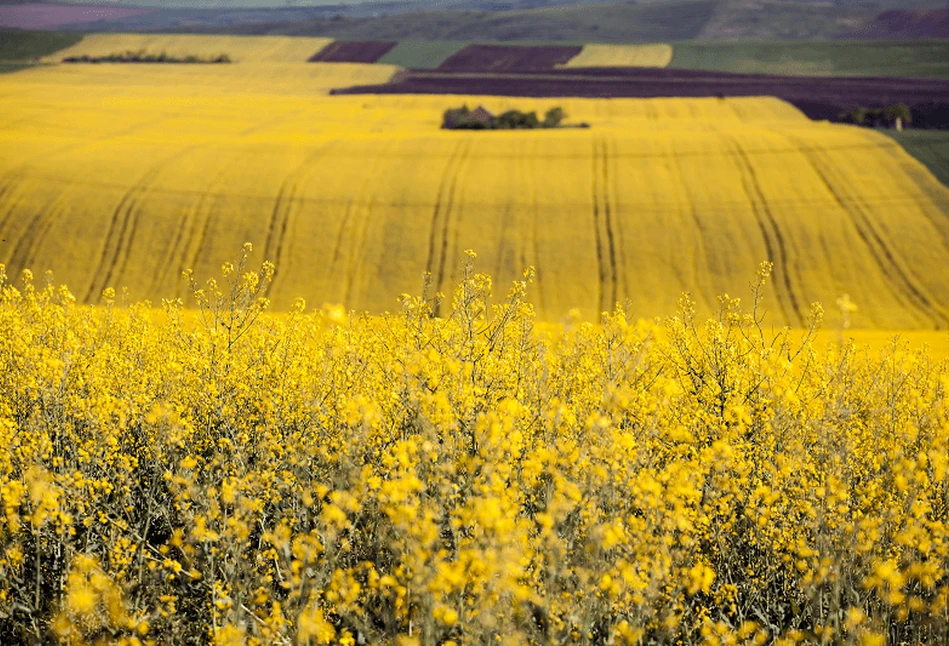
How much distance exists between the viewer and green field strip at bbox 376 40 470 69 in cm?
12431

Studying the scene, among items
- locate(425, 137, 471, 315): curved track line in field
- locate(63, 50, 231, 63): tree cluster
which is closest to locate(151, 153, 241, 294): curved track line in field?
locate(425, 137, 471, 315): curved track line in field

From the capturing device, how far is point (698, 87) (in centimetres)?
9694

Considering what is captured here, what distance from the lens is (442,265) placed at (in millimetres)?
41188

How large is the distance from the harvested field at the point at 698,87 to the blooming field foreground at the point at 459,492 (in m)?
71.0

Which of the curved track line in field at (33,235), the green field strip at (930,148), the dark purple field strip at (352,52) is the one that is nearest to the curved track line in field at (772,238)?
the green field strip at (930,148)

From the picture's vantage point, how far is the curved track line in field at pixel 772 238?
126 ft

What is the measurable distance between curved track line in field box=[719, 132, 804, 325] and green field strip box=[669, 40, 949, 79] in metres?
71.9

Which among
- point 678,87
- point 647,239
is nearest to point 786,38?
point 678,87

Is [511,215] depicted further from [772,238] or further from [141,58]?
[141,58]

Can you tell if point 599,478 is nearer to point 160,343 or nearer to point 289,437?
point 289,437

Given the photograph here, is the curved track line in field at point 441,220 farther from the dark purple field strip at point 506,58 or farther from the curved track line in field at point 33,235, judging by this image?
the dark purple field strip at point 506,58

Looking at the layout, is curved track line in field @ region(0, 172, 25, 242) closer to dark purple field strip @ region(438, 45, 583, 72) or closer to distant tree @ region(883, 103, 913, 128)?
distant tree @ region(883, 103, 913, 128)

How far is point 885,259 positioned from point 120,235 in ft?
124

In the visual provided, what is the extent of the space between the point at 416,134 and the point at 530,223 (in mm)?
21934
